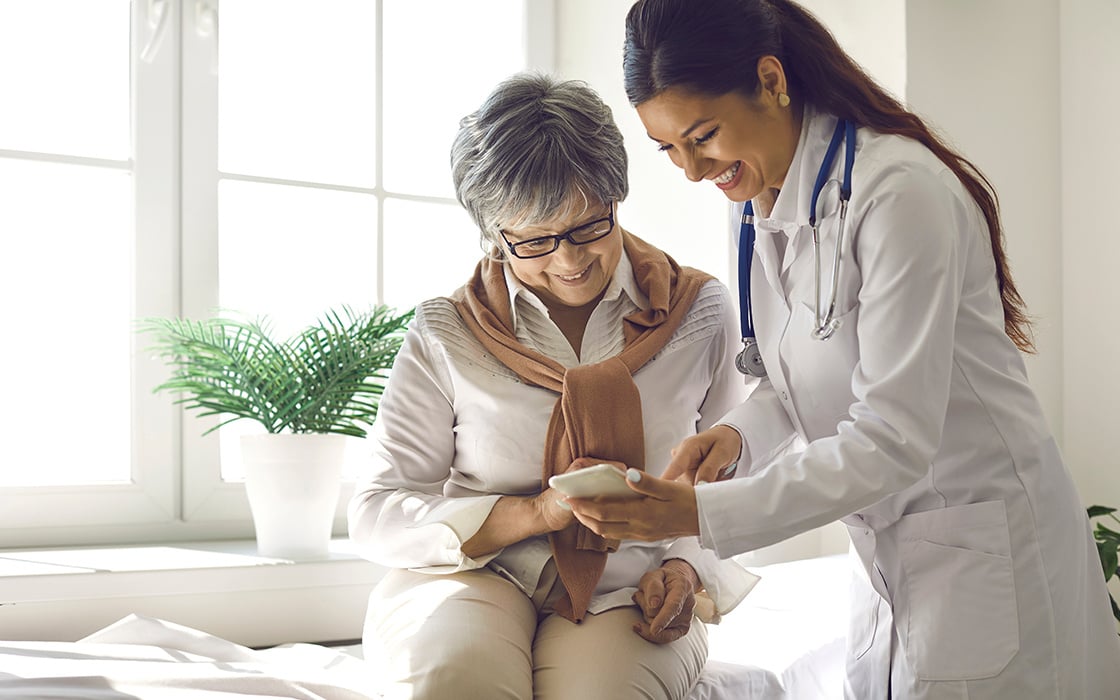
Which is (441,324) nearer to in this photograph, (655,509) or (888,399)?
(655,509)

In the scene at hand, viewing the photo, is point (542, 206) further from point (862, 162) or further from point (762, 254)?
point (862, 162)

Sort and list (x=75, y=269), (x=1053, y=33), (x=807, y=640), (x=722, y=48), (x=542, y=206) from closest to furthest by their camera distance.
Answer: (x=722, y=48), (x=542, y=206), (x=807, y=640), (x=75, y=269), (x=1053, y=33)

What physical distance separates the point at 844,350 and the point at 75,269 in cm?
171

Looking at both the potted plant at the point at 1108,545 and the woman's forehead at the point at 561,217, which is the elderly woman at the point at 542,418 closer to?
the woman's forehead at the point at 561,217

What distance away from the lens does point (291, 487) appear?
200 cm

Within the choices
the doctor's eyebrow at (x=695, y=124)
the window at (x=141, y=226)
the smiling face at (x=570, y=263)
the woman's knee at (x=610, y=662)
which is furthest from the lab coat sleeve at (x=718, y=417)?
the window at (x=141, y=226)

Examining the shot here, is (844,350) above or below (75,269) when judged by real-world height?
below

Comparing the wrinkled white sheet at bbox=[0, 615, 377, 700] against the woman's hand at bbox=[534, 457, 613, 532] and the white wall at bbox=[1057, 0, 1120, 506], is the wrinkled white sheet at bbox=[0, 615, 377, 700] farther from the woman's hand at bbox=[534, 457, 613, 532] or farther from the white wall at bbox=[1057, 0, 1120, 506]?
the white wall at bbox=[1057, 0, 1120, 506]

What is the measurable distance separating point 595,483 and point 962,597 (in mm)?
463

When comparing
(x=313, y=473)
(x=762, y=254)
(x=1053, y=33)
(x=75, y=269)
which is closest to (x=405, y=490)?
(x=313, y=473)

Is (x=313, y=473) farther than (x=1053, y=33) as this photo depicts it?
No

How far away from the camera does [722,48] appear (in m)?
1.27

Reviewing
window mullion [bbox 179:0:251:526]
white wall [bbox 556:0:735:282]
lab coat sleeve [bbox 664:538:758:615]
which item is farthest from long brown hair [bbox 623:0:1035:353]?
window mullion [bbox 179:0:251:526]

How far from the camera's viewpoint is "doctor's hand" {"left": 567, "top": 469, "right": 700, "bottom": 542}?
3.92 ft
